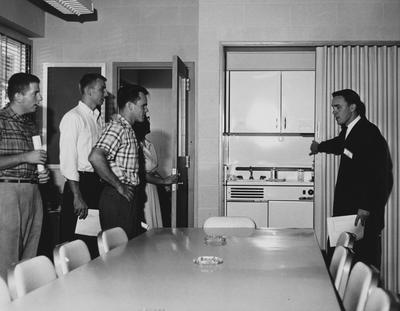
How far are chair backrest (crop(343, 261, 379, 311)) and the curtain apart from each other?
11.8ft

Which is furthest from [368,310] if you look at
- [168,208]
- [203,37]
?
[168,208]

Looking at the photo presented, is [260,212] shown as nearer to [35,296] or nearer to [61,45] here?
[61,45]

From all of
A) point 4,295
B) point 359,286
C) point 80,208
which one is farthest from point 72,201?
point 359,286

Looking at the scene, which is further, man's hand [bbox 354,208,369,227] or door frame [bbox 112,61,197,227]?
door frame [bbox 112,61,197,227]

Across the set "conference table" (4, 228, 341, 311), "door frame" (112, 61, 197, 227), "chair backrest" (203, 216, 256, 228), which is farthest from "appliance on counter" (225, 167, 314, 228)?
"conference table" (4, 228, 341, 311)

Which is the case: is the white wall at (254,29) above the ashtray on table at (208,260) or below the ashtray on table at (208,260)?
above

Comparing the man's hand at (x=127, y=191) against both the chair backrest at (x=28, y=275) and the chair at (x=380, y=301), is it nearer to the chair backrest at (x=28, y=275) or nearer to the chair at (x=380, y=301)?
the chair backrest at (x=28, y=275)

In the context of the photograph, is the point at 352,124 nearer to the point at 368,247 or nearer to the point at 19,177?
the point at 368,247

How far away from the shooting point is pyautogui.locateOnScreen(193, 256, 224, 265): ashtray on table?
2770 millimetres

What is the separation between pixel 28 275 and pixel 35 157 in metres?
1.78

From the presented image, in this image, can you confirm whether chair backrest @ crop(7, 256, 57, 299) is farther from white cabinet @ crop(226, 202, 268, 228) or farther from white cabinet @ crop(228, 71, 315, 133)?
white cabinet @ crop(228, 71, 315, 133)

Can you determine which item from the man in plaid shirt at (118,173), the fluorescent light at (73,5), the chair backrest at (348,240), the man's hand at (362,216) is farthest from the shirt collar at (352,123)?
the fluorescent light at (73,5)

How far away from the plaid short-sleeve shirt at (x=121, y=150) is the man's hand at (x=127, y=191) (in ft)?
0.16

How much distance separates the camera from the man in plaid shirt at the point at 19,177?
411cm
